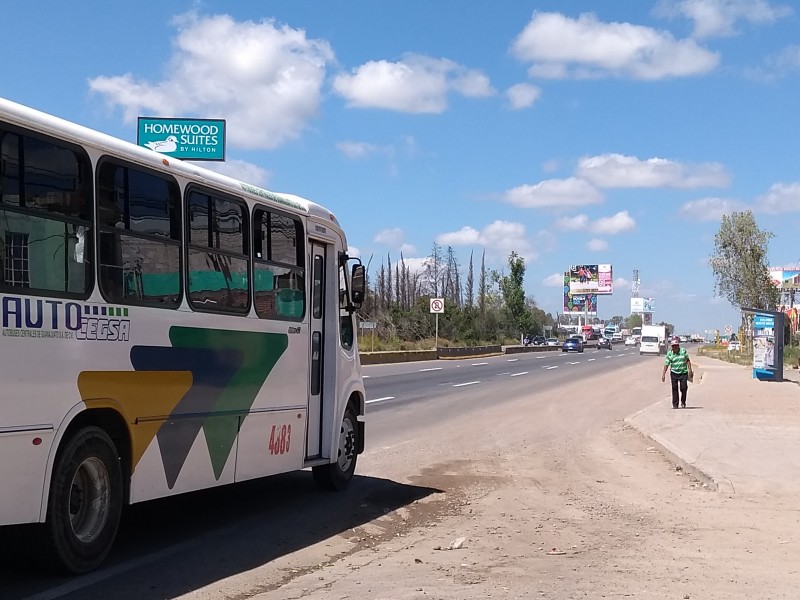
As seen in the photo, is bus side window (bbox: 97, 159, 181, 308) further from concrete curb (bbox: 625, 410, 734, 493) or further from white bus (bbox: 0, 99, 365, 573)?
concrete curb (bbox: 625, 410, 734, 493)

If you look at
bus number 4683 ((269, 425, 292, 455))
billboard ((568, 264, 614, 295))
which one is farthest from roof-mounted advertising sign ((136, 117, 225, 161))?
billboard ((568, 264, 614, 295))

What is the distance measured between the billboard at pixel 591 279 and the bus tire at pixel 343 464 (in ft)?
455

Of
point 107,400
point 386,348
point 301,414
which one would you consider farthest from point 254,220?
point 386,348

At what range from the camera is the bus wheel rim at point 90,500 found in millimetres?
6641

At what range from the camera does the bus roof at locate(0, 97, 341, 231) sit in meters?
6.08

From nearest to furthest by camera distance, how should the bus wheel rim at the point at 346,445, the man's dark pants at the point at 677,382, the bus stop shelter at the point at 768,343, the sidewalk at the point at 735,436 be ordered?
1. the bus wheel rim at the point at 346,445
2. the sidewalk at the point at 735,436
3. the man's dark pants at the point at 677,382
4. the bus stop shelter at the point at 768,343

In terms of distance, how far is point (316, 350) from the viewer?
10.3 m

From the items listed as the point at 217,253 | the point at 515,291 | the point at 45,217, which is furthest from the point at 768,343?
the point at 515,291

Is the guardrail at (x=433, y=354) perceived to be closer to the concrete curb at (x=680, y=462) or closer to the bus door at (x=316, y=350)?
the concrete curb at (x=680, y=462)

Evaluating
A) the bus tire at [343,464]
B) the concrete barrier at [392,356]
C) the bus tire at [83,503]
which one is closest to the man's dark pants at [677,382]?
the bus tire at [343,464]

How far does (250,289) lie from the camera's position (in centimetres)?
884

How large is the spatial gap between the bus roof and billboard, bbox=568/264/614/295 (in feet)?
460

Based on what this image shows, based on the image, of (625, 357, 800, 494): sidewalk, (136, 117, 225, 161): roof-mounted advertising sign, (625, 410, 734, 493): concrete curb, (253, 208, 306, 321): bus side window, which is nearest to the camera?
(253, 208, 306, 321): bus side window

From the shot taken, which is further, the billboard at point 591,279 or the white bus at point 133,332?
the billboard at point 591,279
